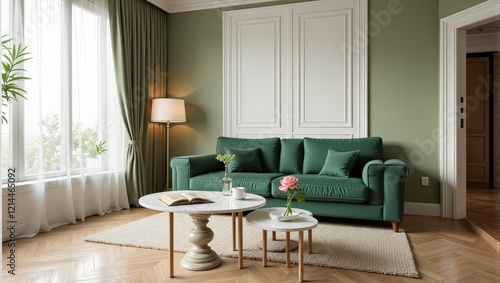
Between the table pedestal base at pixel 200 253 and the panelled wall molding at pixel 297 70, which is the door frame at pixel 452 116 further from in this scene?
the table pedestal base at pixel 200 253

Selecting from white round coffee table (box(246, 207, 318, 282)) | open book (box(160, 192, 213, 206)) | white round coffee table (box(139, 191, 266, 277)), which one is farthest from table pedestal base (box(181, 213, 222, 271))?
white round coffee table (box(246, 207, 318, 282))

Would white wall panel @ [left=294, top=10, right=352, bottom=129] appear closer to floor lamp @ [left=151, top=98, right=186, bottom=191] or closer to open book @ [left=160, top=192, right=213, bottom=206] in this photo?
floor lamp @ [left=151, top=98, right=186, bottom=191]

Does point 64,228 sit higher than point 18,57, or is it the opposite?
point 18,57

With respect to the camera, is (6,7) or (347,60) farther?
(347,60)

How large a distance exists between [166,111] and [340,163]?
2347 millimetres

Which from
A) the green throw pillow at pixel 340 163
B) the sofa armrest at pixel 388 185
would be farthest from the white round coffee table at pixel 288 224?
the green throw pillow at pixel 340 163

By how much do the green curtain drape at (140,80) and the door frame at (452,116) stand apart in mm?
3679

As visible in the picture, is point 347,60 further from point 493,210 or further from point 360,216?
point 493,210

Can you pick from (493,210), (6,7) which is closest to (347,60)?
(493,210)

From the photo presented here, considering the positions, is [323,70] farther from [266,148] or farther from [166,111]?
[166,111]

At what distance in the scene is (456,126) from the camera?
3.98m

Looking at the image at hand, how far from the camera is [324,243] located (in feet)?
10.1

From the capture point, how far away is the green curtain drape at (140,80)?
4469 millimetres

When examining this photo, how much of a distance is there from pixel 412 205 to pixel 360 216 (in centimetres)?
112
